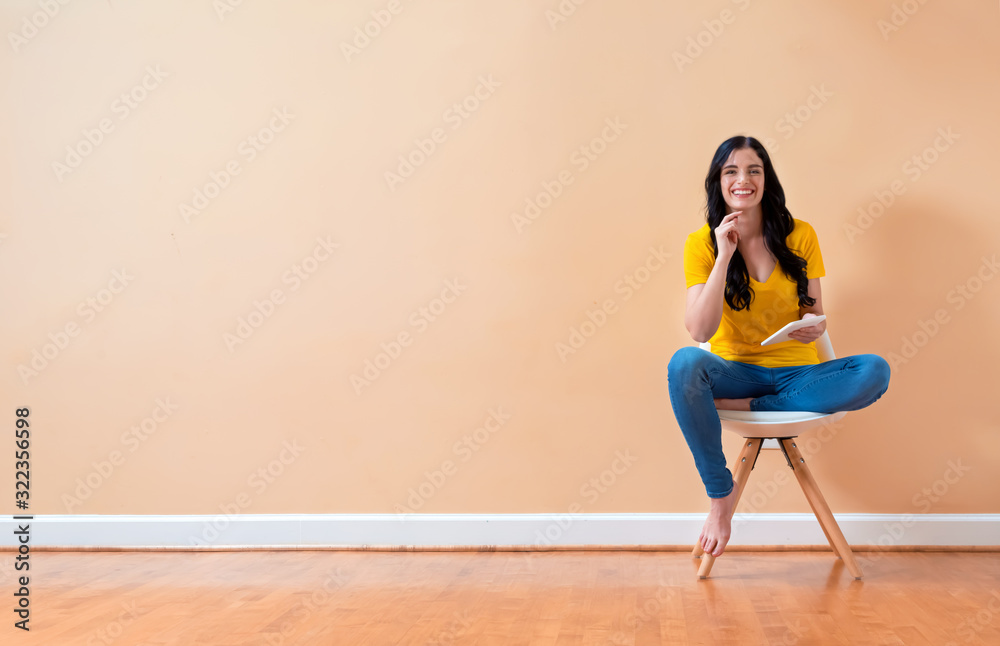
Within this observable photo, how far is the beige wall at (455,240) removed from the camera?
95.7 inches

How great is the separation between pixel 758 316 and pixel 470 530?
1.10m

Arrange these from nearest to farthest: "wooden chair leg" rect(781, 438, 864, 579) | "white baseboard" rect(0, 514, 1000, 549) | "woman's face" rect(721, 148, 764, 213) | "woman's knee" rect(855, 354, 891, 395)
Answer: "woman's knee" rect(855, 354, 891, 395), "wooden chair leg" rect(781, 438, 864, 579), "woman's face" rect(721, 148, 764, 213), "white baseboard" rect(0, 514, 1000, 549)

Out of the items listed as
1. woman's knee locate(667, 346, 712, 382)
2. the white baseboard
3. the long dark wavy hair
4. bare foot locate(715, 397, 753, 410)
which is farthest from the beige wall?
woman's knee locate(667, 346, 712, 382)

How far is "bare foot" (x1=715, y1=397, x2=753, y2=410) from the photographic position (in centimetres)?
210

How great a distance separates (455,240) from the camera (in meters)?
2.56

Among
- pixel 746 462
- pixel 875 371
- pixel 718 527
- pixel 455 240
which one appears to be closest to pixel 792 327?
pixel 875 371

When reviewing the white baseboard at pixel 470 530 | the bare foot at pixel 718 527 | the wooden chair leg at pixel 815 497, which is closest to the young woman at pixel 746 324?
the bare foot at pixel 718 527

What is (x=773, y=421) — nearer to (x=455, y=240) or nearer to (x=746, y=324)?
(x=746, y=324)

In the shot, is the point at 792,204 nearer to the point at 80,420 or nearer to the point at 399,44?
the point at 399,44

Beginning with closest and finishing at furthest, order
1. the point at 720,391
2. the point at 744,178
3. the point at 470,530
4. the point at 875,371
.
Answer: the point at 875,371, the point at 720,391, the point at 744,178, the point at 470,530

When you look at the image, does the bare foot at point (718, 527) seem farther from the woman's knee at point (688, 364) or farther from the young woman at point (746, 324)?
the woman's knee at point (688, 364)

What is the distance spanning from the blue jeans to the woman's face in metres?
0.47

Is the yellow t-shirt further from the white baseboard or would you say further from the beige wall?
the white baseboard

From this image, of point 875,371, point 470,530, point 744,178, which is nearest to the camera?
point 875,371
